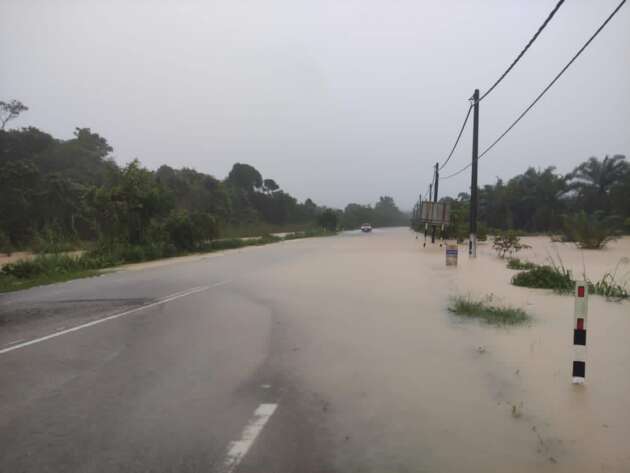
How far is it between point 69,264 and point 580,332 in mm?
18313

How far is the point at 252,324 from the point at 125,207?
18003mm

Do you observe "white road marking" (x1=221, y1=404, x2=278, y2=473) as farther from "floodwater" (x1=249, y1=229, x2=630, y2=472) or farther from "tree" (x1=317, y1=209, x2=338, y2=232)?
"tree" (x1=317, y1=209, x2=338, y2=232)

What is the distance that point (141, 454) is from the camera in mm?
3588

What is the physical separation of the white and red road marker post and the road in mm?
311

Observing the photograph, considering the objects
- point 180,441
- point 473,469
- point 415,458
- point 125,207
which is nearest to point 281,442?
point 180,441

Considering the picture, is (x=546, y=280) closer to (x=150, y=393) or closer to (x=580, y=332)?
(x=580, y=332)

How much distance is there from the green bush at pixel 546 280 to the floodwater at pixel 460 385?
127cm

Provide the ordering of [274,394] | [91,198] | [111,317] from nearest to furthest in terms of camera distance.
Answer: [274,394]
[111,317]
[91,198]

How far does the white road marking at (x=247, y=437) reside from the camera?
3.45m

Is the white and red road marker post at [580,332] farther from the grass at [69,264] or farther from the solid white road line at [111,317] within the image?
the grass at [69,264]

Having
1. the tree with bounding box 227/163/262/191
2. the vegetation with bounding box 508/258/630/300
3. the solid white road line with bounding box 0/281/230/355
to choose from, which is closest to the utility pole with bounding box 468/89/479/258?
the vegetation with bounding box 508/258/630/300

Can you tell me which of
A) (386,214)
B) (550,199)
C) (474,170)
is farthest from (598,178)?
(386,214)

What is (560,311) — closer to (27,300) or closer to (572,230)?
(27,300)

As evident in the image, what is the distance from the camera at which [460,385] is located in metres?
5.05
